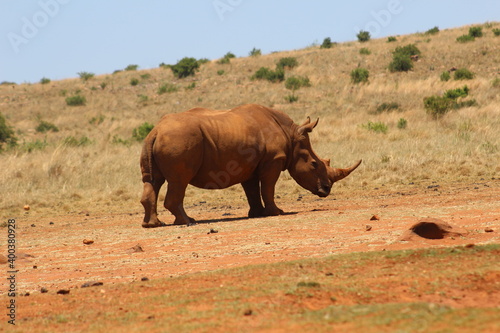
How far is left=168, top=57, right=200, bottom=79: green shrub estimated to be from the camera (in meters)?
52.0

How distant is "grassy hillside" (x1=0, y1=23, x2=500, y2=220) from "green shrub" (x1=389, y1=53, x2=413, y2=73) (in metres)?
0.56

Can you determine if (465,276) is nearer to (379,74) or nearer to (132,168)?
(132,168)

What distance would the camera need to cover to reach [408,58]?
41.7 m

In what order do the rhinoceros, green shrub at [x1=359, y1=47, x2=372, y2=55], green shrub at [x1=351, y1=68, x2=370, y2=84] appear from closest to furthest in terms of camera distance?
the rhinoceros → green shrub at [x1=351, y1=68, x2=370, y2=84] → green shrub at [x1=359, y1=47, x2=372, y2=55]

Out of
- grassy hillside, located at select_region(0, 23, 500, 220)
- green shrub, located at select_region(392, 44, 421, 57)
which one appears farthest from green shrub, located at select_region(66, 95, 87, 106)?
green shrub, located at select_region(392, 44, 421, 57)

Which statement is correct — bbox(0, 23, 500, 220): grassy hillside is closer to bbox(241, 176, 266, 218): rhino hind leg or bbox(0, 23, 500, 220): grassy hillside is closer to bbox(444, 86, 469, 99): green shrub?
bbox(444, 86, 469, 99): green shrub

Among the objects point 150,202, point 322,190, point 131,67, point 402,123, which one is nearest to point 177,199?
point 150,202

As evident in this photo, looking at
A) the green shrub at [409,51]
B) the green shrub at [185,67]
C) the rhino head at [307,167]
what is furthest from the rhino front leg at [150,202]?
the green shrub at [185,67]

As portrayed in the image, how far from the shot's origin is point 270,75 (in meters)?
44.2

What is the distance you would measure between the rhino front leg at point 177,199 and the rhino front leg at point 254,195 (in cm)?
144

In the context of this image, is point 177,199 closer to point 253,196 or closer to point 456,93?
point 253,196

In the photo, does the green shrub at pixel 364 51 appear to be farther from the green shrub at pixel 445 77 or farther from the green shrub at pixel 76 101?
the green shrub at pixel 76 101

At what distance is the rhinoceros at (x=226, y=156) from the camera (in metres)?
13.0

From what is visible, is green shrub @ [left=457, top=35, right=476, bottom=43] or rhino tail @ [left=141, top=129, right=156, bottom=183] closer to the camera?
rhino tail @ [left=141, top=129, right=156, bottom=183]
